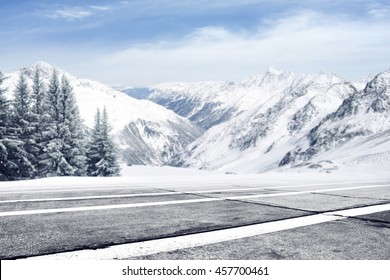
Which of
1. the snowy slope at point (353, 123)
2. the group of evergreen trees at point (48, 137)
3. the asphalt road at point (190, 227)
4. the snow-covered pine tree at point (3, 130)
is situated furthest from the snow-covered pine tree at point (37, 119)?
the snowy slope at point (353, 123)

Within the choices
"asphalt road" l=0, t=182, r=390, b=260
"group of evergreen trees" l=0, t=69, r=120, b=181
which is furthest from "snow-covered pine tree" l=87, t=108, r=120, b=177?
"asphalt road" l=0, t=182, r=390, b=260

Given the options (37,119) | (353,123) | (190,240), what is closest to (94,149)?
(37,119)

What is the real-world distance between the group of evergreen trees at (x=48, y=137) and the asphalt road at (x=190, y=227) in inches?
1246

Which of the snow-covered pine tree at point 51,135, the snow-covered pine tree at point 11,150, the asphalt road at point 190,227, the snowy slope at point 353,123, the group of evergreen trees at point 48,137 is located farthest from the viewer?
the snowy slope at point 353,123

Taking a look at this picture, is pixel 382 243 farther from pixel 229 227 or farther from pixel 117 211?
pixel 117 211

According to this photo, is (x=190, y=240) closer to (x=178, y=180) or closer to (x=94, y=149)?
(x=178, y=180)

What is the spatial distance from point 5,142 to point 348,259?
36.6m

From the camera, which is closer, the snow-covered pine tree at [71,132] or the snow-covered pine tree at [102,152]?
the snow-covered pine tree at [71,132]

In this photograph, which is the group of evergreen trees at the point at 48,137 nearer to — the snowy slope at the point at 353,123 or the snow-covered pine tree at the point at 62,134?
the snow-covered pine tree at the point at 62,134

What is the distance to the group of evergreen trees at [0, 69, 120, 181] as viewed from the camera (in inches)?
1435

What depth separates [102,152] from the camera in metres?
42.8

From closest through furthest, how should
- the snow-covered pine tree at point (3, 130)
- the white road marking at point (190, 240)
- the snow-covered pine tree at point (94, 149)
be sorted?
1. the white road marking at point (190, 240)
2. the snow-covered pine tree at point (3, 130)
3. the snow-covered pine tree at point (94, 149)

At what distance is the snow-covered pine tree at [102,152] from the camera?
41812 mm

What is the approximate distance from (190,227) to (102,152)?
3930 centimetres
